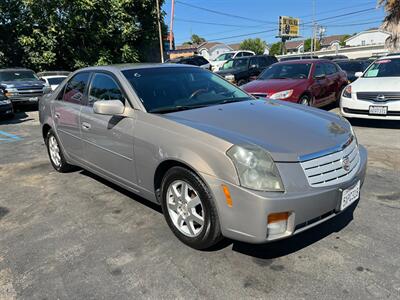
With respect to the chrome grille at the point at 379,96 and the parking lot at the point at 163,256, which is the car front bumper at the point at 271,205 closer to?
the parking lot at the point at 163,256

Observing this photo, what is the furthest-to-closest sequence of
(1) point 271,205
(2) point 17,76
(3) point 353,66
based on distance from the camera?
(3) point 353,66 → (2) point 17,76 → (1) point 271,205

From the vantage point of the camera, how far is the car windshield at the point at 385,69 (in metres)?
8.27

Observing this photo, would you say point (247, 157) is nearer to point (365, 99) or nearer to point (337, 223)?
point (337, 223)

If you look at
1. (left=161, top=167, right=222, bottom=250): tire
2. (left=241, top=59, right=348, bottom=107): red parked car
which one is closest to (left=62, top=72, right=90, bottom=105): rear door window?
(left=161, top=167, right=222, bottom=250): tire

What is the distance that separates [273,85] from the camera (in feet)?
29.0

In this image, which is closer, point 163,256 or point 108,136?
point 163,256

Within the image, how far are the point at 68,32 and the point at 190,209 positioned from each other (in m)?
20.2

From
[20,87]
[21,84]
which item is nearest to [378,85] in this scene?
[20,87]

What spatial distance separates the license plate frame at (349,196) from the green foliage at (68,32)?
1961cm

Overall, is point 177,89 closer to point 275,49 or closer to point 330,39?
point 275,49

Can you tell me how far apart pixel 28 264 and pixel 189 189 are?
1.49 metres

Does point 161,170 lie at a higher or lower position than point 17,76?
lower

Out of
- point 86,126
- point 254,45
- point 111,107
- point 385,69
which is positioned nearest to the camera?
point 111,107

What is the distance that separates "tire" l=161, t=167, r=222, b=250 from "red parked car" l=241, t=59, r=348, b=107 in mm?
5632
